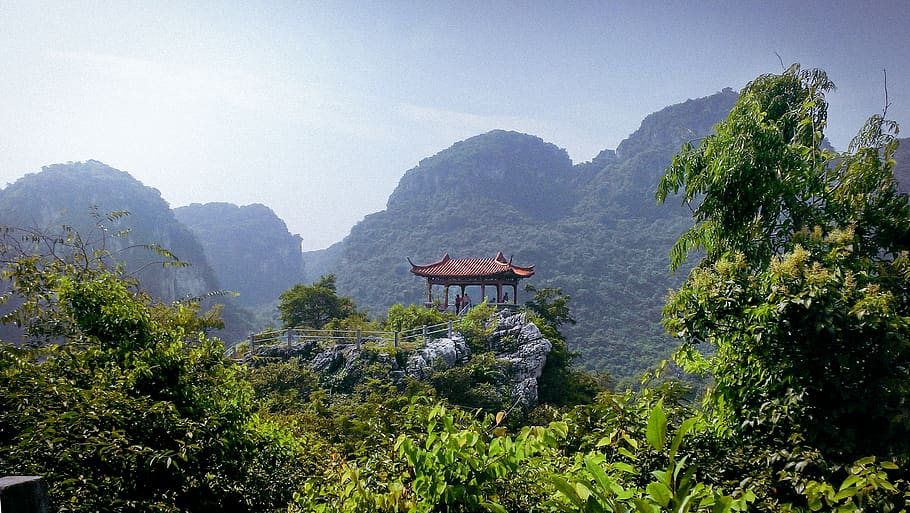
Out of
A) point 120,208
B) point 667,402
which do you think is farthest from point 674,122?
point 667,402

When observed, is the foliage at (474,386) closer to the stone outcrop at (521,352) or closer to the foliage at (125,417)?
the stone outcrop at (521,352)

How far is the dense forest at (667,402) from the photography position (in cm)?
141

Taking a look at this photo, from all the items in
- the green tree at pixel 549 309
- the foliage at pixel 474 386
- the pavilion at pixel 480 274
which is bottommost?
the foliage at pixel 474 386

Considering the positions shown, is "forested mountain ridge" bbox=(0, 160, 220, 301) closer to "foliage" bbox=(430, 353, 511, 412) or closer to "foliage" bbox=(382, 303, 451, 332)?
"foliage" bbox=(382, 303, 451, 332)

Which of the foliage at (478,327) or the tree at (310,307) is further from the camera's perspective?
the tree at (310,307)

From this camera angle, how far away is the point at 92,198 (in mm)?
52969

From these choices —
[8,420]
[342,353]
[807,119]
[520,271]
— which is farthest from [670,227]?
[8,420]

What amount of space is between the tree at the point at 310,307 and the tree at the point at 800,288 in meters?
14.1

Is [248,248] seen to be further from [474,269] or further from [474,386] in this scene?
[474,386]

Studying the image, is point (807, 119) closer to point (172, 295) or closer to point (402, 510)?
point (402, 510)

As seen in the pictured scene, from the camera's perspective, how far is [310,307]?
52.5ft

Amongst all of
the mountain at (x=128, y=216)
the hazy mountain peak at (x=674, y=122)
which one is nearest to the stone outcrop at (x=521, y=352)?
the mountain at (x=128, y=216)

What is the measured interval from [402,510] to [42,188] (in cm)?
6617

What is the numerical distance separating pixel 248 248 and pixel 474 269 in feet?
224
